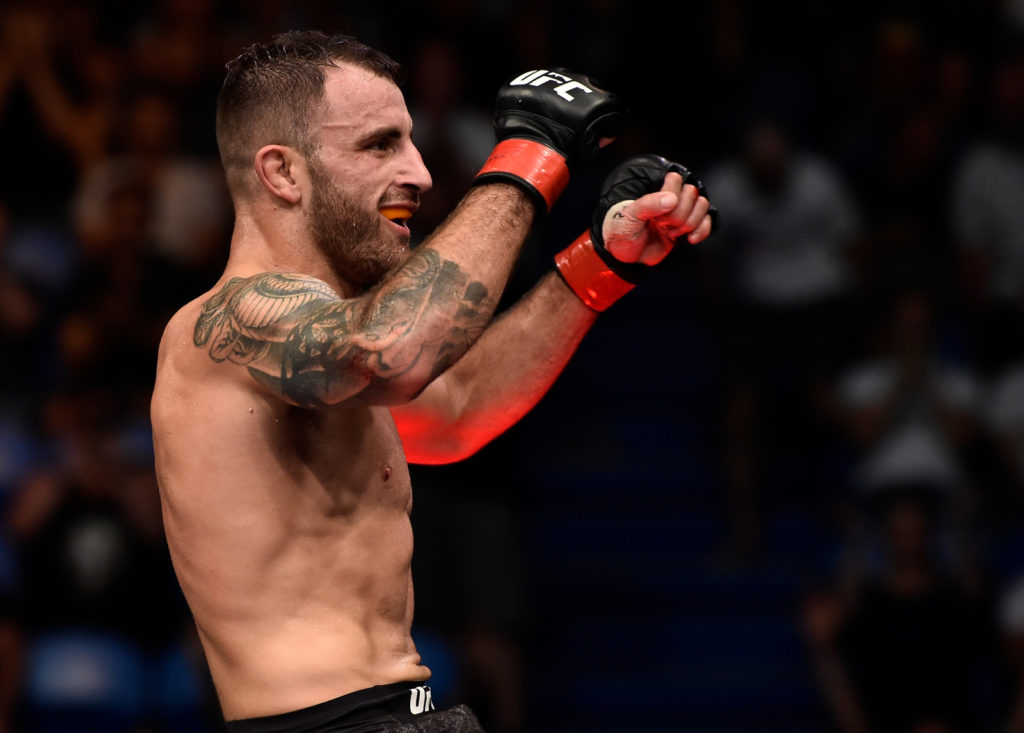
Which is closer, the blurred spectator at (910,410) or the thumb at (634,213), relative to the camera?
the thumb at (634,213)

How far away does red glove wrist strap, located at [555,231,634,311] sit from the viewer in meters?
2.43

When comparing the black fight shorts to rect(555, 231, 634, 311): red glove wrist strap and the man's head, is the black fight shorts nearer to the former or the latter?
the man's head

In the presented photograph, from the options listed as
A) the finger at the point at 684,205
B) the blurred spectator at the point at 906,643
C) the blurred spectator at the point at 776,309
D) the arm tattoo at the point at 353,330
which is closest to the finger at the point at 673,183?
the finger at the point at 684,205

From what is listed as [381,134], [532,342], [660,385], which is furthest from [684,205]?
[660,385]

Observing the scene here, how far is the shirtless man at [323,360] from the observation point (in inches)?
72.3

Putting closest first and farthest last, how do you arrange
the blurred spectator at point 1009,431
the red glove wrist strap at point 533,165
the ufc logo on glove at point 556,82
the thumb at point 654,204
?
the red glove wrist strap at point 533,165 → the ufc logo on glove at point 556,82 → the thumb at point 654,204 → the blurred spectator at point 1009,431

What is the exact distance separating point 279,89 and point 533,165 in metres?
0.42

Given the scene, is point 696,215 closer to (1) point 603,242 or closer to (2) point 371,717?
(1) point 603,242

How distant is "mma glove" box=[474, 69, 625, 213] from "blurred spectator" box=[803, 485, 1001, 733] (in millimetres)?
3102

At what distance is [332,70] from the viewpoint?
207cm

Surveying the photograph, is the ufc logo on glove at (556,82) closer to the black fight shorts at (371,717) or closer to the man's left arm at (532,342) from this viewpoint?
the man's left arm at (532,342)

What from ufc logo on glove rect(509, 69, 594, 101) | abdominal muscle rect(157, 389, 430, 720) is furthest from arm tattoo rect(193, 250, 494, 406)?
ufc logo on glove rect(509, 69, 594, 101)

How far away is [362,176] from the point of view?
206 cm

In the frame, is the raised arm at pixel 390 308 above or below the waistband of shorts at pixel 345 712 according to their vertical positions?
above
